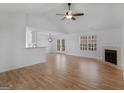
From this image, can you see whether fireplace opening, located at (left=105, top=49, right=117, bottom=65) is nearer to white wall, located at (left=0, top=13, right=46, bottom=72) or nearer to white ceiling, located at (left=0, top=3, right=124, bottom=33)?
white ceiling, located at (left=0, top=3, right=124, bottom=33)

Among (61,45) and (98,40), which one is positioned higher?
(98,40)

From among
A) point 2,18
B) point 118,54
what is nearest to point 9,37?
point 2,18

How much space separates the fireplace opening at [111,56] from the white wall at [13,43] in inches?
150

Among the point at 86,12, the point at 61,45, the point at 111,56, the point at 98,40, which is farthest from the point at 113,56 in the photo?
the point at 61,45

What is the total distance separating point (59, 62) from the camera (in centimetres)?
787

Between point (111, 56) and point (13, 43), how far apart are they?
4548 millimetres

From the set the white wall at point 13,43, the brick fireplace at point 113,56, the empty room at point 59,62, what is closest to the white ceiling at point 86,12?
the empty room at point 59,62

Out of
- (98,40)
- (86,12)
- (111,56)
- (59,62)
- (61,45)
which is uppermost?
(86,12)

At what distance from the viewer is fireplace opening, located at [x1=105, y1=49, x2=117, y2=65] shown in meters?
6.32

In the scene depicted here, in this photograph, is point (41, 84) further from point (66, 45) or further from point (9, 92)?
point (66, 45)

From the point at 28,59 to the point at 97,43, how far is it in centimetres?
499

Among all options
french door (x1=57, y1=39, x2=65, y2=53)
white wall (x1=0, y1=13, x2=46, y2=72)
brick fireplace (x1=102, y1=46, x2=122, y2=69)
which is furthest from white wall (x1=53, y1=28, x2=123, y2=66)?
white wall (x1=0, y1=13, x2=46, y2=72)

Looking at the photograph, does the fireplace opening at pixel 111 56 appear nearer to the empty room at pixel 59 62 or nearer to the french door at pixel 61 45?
the empty room at pixel 59 62

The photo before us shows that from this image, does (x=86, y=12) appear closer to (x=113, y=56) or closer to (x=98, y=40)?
(x=113, y=56)
